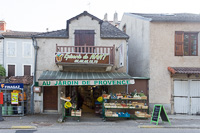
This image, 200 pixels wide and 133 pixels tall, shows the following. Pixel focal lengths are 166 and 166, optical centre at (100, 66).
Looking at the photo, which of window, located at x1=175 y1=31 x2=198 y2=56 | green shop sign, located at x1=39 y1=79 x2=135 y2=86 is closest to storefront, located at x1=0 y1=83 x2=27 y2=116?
green shop sign, located at x1=39 y1=79 x2=135 y2=86

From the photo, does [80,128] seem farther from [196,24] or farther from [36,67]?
[196,24]

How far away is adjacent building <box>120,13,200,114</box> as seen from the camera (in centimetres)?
1157

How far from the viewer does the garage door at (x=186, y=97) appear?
1153 centimetres

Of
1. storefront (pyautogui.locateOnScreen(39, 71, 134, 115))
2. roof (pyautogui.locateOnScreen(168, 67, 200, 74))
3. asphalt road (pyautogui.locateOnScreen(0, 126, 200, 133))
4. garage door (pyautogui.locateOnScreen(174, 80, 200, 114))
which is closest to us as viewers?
asphalt road (pyautogui.locateOnScreen(0, 126, 200, 133))

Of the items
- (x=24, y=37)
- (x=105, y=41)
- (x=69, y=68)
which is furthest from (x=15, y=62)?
(x=105, y=41)

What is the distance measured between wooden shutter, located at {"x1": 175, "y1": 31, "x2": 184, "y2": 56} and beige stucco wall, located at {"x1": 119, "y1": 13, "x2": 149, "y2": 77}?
200cm

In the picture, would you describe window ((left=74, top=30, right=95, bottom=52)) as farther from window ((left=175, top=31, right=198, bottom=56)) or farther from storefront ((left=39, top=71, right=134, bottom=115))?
window ((left=175, top=31, right=198, bottom=56))

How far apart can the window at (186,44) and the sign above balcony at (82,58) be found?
17.5 ft

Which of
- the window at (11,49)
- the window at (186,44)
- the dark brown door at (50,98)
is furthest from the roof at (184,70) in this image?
the window at (11,49)

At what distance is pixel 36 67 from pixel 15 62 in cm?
1372

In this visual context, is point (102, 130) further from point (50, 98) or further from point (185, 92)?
point (185, 92)

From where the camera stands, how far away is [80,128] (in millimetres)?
8375

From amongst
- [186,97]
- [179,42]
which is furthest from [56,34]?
[186,97]

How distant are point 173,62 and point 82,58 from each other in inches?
254
